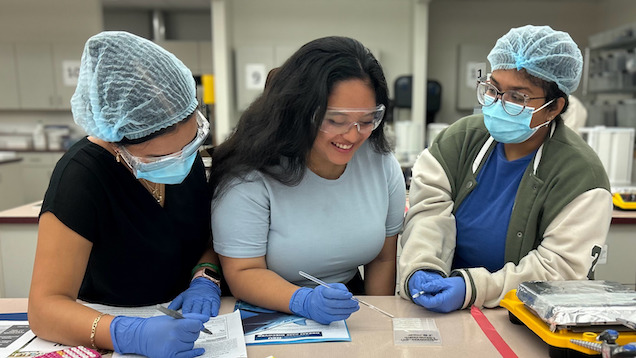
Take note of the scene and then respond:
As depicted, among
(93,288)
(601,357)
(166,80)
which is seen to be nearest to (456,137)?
(601,357)

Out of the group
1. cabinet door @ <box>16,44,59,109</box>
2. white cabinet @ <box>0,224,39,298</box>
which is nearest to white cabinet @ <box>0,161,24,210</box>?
cabinet door @ <box>16,44,59,109</box>

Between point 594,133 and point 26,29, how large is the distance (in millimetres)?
6768

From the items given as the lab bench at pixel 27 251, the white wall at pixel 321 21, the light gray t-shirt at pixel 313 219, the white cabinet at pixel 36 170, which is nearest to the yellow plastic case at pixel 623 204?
the lab bench at pixel 27 251

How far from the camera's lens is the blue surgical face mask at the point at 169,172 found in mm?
1076

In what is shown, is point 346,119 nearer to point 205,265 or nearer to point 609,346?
point 205,265

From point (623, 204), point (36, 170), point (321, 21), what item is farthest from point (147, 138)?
point (36, 170)

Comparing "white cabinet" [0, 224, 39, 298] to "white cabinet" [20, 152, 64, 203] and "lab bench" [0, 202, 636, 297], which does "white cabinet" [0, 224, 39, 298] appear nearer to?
"lab bench" [0, 202, 636, 297]

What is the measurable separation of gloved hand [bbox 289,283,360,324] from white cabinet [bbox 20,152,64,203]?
593cm

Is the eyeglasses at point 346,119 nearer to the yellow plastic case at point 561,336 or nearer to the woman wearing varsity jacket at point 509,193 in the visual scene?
the woman wearing varsity jacket at point 509,193

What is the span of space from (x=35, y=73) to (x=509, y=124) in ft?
21.3

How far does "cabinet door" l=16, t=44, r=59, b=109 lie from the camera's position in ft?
19.6

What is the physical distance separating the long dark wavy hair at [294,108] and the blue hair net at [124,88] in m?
0.27

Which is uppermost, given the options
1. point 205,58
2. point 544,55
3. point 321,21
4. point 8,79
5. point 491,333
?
point 321,21

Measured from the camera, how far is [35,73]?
236 inches
